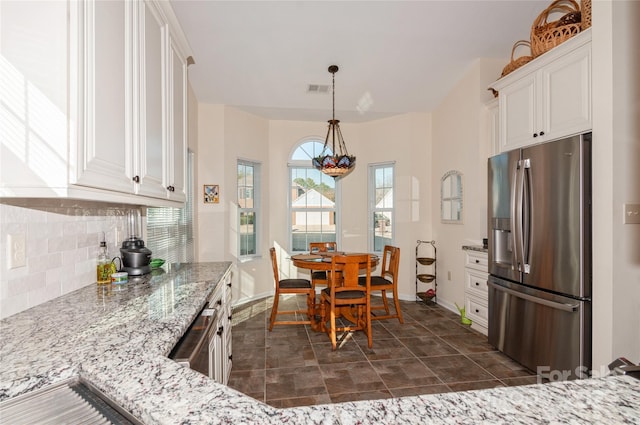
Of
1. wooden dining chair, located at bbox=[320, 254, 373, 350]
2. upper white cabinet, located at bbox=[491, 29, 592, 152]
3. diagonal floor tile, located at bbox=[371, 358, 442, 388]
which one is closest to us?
upper white cabinet, located at bbox=[491, 29, 592, 152]

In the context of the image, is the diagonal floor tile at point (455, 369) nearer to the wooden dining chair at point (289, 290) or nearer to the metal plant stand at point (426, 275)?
the wooden dining chair at point (289, 290)

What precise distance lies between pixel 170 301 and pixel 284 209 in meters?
4.07

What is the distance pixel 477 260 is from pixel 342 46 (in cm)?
287

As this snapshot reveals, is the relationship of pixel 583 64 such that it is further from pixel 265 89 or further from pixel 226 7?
Result: pixel 265 89

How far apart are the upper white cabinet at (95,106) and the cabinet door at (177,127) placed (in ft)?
0.68

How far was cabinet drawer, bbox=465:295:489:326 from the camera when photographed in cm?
346

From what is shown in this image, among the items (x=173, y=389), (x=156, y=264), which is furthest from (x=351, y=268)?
(x=173, y=389)

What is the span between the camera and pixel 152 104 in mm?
1715

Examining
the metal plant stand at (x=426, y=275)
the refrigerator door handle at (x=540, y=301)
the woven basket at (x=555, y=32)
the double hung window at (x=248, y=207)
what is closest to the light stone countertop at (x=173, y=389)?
the refrigerator door handle at (x=540, y=301)

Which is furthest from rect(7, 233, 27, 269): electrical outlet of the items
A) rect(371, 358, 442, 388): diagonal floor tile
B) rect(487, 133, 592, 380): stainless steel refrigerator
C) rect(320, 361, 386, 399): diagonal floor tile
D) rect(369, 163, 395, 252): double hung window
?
rect(369, 163, 395, 252): double hung window

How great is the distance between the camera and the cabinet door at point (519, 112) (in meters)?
2.77

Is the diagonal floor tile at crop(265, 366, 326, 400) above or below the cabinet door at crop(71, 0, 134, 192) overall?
below

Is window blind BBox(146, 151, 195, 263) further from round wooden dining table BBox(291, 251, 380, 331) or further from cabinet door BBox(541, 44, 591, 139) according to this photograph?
cabinet door BBox(541, 44, 591, 139)

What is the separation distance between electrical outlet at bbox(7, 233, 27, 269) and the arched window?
4353 mm
